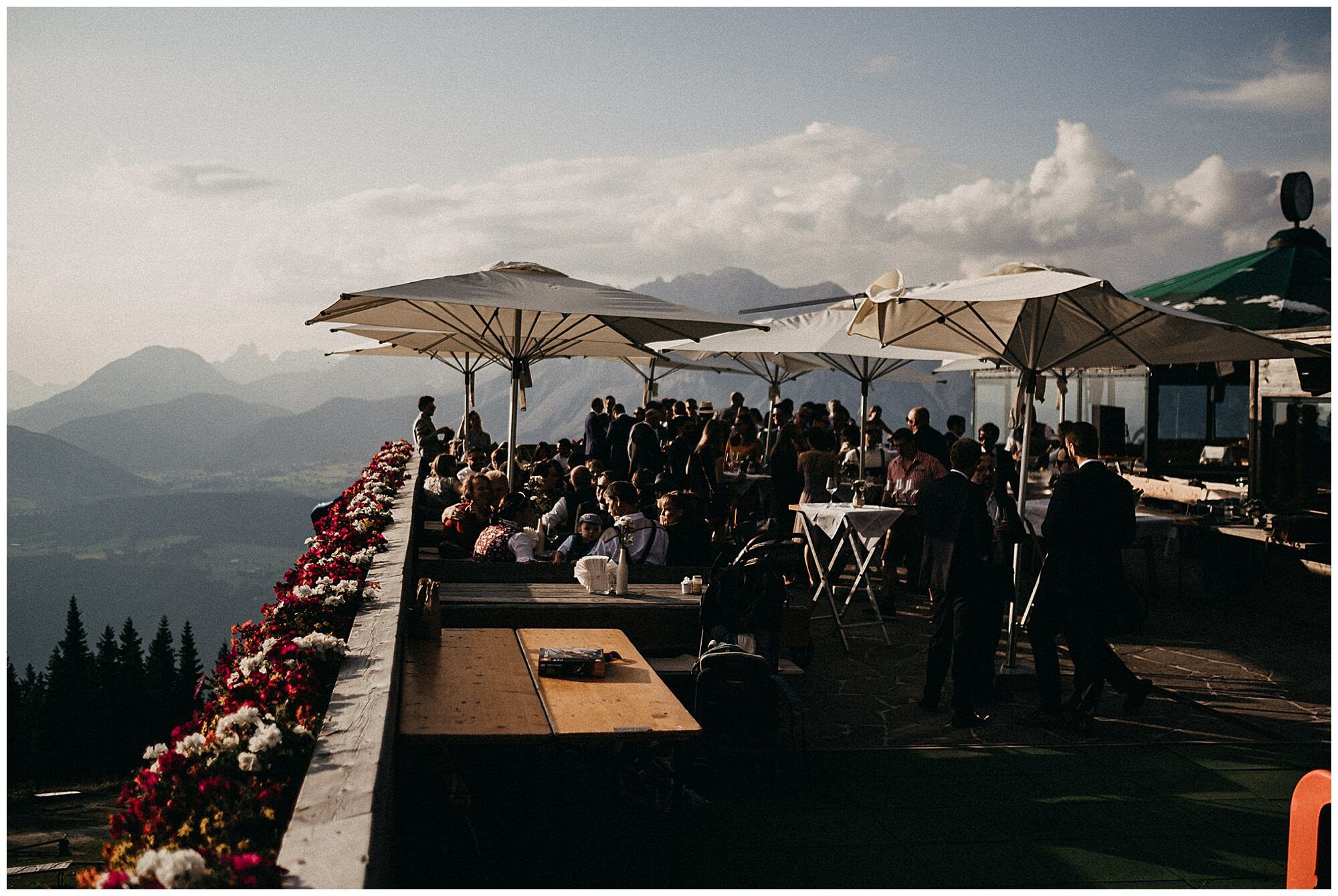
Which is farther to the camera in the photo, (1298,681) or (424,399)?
(424,399)

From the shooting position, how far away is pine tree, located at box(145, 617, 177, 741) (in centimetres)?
8088

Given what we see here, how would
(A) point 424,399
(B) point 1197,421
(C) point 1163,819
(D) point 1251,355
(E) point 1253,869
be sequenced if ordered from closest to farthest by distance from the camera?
(E) point 1253,869, (C) point 1163,819, (D) point 1251,355, (A) point 424,399, (B) point 1197,421

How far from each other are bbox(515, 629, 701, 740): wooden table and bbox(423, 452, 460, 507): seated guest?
6.28 m

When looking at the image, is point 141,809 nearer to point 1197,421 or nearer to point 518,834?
point 518,834

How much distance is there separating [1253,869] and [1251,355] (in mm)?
4795

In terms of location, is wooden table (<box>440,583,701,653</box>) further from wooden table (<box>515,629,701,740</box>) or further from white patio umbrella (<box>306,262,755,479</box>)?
white patio umbrella (<box>306,262,755,479</box>)

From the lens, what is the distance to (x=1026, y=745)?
6492 millimetres

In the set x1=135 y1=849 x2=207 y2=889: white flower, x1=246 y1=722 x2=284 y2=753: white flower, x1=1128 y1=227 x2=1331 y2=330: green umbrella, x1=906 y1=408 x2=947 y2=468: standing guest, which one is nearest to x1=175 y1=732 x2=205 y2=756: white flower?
x1=246 y1=722 x2=284 y2=753: white flower

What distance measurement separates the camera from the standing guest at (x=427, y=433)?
49.9ft

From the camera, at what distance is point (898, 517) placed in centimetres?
991

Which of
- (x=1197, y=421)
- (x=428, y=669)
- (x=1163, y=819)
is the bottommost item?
(x=1163, y=819)

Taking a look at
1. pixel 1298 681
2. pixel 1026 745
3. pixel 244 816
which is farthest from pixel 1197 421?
pixel 244 816

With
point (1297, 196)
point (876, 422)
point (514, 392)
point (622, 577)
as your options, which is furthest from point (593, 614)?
point (1297, 196)

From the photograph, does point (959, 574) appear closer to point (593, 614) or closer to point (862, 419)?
point (593, 614)
